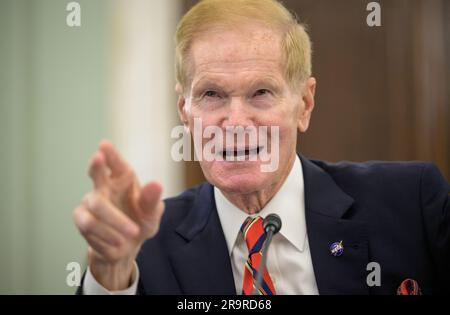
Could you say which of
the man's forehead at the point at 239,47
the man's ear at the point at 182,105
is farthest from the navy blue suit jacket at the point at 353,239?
the man's forehead at the point at 239,47

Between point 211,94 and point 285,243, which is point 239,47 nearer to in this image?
point 211,94

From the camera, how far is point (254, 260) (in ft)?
3.97

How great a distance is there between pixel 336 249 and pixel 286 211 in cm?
17

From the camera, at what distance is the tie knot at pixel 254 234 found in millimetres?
1219

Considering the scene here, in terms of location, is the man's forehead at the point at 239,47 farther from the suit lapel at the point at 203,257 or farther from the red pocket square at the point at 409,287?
the red pocket square at the point at 409,287

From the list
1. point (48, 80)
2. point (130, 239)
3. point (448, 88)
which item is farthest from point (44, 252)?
point (448, 88)

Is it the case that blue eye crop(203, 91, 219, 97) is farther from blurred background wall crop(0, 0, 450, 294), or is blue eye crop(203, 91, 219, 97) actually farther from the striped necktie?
blurred background wall crop(0, 0, 450, 294)

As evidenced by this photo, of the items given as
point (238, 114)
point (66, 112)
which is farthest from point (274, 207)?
point (66, 112)

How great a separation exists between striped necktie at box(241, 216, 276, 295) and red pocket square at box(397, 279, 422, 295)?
0.34 meters

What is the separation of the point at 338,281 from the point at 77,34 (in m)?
1.85

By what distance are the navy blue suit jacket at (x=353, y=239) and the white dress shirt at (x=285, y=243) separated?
0.08 ft

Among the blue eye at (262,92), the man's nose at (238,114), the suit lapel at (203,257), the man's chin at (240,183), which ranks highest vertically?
the blue eye at (262,92)

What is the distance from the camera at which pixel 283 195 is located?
4.53 ft

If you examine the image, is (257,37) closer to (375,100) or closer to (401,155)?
(375,100)
